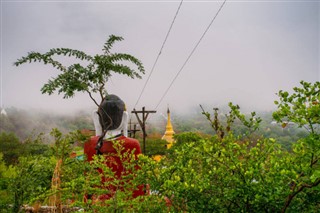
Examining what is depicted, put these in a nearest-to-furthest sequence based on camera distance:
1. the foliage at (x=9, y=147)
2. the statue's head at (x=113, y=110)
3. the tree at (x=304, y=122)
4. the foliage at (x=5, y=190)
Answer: the tree at (x=304, y=122)
the foliage at (x=5, y=190)
the statue's head at (x=113, y=110)
the foliage at (x=9, y=147)

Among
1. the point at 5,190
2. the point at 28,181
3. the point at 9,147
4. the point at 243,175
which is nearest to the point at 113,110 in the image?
the point at 5,190

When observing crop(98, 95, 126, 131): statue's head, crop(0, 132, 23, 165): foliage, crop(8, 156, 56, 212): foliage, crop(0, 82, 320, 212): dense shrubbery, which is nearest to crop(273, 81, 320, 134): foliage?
crop(0, 82, 320, 212): dense shrubbery

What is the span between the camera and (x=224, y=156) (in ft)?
8.34

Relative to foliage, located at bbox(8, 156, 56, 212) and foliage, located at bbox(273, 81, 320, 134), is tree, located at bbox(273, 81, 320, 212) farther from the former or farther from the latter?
foliage, located at bbox(8, 156, 56, 212)

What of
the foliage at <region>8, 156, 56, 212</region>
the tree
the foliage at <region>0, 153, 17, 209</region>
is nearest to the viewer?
the tree

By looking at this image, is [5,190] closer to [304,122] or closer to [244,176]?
[244,176]

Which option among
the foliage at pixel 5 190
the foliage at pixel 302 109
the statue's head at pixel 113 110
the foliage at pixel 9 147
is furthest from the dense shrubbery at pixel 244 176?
the foliage at pixel 9 147

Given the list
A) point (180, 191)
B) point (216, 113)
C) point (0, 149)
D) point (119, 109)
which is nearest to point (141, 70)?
point (119, 109)

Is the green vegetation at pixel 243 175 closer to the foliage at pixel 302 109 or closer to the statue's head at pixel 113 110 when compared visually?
the foliage at pixel 302 109

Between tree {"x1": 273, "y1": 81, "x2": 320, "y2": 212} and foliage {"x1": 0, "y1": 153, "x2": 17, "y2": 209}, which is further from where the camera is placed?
foliage {"x1": 0, "y1": 153, "x2": 17, "y2": 209}

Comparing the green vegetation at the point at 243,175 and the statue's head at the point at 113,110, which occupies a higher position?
the statue's head at the point at 113,110

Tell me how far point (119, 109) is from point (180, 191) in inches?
172

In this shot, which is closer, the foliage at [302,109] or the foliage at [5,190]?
the foliage at [302,109]

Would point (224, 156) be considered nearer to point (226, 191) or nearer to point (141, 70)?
point (226, 191)
